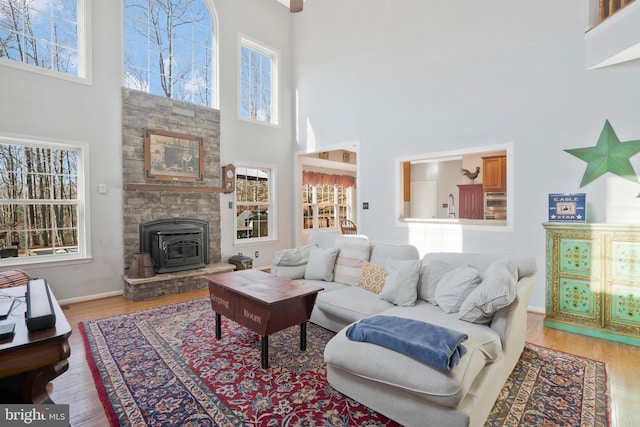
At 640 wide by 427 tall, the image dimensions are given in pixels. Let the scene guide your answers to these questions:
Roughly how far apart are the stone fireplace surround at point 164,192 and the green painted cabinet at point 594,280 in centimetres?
441

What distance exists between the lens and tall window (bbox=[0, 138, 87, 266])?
379cm

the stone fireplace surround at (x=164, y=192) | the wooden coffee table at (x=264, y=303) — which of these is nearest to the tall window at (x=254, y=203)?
the stone fireplace surround at (x=164, y=192)

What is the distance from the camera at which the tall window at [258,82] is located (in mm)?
6090

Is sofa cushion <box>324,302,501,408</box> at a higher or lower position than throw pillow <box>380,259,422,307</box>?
lower

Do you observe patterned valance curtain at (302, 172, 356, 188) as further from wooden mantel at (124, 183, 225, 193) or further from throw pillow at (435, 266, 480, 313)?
throw pillow at (435, 266, 480, 313)

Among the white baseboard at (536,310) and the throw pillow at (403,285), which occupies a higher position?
the throw pillow at (403,285)

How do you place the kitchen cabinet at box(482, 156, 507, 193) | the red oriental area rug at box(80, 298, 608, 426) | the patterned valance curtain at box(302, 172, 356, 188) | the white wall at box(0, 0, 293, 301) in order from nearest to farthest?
the red oriental area rug at box(80, 298, 608, 426) → the white wall at box(0, 0, 293, 301) → the kitchen cabinet at box(482, 156, 507, 193) → the patterned valance curtain at box(302, 172, 356, 188)

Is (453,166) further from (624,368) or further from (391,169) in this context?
(624,368)

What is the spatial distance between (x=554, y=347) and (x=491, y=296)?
4.41ft

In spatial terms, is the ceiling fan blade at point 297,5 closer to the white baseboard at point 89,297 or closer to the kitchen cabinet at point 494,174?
the white baseboard at point 89,297

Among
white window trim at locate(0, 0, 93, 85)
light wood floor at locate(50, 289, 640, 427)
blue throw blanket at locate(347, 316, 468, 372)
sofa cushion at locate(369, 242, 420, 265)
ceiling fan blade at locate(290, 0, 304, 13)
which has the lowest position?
light wood floor at locate(50, 289, 640, 427)

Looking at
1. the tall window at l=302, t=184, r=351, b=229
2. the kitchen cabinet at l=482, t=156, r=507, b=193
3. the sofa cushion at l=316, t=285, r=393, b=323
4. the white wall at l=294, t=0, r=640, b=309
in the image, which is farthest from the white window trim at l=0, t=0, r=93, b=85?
the kitchen cabinet at l=482, t=156, r=507, b=193

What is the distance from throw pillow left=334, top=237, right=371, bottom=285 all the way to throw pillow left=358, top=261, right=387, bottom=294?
0.11 m

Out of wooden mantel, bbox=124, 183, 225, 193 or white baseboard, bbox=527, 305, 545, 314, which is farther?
wooden mantel, bbox=124, 183, 225, 193
